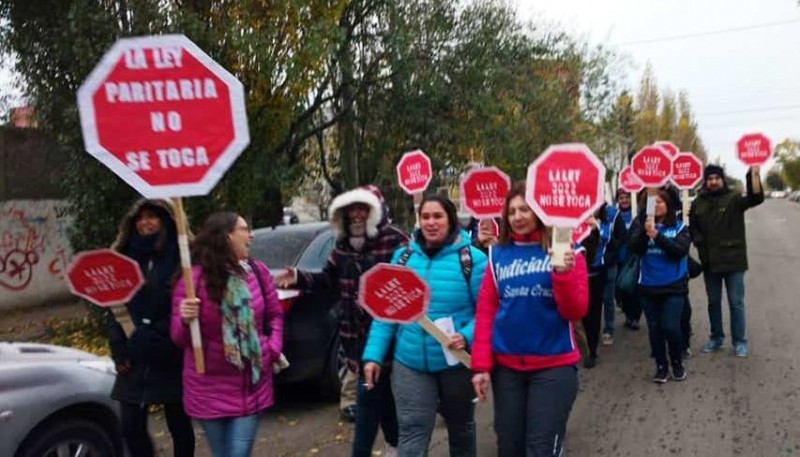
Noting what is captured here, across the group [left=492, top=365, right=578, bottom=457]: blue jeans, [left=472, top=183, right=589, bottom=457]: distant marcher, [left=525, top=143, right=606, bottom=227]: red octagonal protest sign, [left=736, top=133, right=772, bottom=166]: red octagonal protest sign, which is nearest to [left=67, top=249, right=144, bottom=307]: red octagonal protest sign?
[left=472, top=183, right=589, bottom=457]: distant marcher

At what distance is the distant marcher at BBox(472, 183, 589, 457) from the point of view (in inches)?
137

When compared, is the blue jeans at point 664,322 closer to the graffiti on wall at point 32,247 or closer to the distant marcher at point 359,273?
the distant marcher at point 359,273

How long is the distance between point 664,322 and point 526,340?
3.48 metres

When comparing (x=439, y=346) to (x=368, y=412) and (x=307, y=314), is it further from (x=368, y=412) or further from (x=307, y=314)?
(x=307, y=314)

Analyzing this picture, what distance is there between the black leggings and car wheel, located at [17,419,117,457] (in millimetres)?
263

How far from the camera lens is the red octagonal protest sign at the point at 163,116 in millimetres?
3289

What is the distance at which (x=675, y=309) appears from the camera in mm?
6527

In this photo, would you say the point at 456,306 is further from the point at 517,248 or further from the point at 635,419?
the point at 635,419

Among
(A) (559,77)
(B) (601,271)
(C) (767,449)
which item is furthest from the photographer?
(A) (559,77)

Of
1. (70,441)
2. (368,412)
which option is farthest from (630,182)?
(70,441)

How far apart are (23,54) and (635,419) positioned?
28.4ft

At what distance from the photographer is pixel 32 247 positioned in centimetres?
1335

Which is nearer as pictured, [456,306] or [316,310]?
[456,306]

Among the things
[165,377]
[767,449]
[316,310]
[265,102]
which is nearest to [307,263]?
[316,310]
